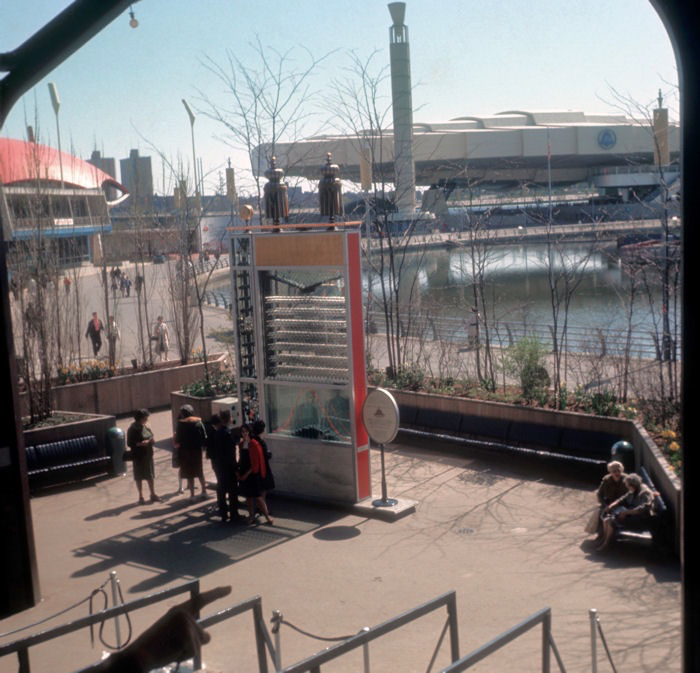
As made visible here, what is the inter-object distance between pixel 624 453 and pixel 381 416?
3.07 m

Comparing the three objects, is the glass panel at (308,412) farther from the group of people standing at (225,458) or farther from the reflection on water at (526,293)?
the reflection on water at (526,293)

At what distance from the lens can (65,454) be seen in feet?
40.7

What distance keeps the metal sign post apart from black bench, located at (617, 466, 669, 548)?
2861mm

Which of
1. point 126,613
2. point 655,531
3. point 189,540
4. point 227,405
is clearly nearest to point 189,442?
point 189,540

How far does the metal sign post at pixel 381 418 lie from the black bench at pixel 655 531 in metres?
2.86

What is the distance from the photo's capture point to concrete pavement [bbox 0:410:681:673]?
6711mm

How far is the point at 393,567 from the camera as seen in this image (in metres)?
8.55

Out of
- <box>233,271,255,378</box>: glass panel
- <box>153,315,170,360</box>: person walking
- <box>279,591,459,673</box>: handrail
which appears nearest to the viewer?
<box>279,591,459,673</box>: handrail

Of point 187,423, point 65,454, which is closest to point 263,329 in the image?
point 187,423

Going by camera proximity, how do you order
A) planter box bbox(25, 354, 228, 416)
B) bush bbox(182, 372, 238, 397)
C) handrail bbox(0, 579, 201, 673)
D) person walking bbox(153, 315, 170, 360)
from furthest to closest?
person walking bbox(153, 315, 170, 360) → planter box bbox(25, 354, 228, 416) → bush bbox(182, 372, 238, 397) → handrail bbox(0, 579, 201, 673)

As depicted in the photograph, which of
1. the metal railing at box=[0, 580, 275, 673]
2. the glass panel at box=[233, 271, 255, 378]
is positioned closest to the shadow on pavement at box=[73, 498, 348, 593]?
the glass panel at box=[233, 271, 255, 378]

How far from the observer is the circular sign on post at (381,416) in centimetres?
1012

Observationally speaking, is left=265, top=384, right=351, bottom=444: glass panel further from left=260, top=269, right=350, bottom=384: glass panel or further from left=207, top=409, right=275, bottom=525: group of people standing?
left=207, top=409, right=275, bottom=525: group of people standing

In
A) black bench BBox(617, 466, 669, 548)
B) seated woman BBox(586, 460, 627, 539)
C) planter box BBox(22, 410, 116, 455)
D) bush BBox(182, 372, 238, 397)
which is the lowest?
black bench BBox(617, 466, 669, 548)
